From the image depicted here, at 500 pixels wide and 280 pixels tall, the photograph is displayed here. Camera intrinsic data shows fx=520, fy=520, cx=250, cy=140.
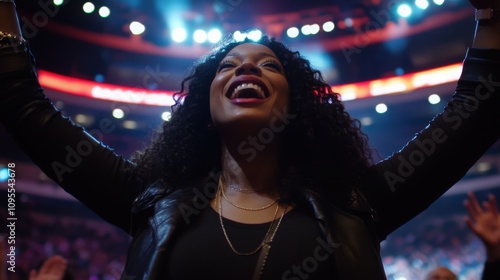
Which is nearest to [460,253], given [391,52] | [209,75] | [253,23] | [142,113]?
[391,52]

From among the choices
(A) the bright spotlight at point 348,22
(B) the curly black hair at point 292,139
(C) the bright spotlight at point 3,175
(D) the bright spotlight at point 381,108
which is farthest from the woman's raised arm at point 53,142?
(D) the bright spotlight at point 381,108

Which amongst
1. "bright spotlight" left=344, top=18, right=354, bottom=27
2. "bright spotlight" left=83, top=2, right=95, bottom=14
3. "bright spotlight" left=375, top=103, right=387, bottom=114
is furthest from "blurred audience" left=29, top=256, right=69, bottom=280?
"bright spotlight" left=375, top=103, right=387, bottom=114

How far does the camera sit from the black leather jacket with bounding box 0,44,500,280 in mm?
1376

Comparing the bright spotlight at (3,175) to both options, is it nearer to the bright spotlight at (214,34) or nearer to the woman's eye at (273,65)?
the bright spotlight at (214,34)

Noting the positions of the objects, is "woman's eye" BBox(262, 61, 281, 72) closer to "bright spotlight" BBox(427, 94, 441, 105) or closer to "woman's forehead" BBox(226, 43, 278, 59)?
"woman's forehead" BBox(226, 43, 278, 59)

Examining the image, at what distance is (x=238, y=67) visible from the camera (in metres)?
1.63

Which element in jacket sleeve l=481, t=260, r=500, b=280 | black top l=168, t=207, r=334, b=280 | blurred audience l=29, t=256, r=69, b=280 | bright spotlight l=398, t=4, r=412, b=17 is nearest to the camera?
black top l=168, t=207, r=334, b=280

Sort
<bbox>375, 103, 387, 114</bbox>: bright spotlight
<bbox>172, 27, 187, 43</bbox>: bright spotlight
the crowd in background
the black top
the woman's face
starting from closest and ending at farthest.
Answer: the black top < the woman's face < the crowd in background < <bbox>172, 27, 187, 43</bbox>: bright spotlight < <bbox>375, 103, 387, 114</bbox>: bright spotlight

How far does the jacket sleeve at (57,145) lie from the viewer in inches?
54.4

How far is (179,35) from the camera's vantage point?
11.9 metres

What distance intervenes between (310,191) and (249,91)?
355 mm

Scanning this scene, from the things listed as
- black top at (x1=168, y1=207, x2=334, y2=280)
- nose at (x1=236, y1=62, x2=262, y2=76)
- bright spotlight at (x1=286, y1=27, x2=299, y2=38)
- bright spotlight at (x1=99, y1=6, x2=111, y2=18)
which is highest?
bright spotlight at (x1=286, y1=27, x2=299, y2=38)

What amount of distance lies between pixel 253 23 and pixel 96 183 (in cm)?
1065

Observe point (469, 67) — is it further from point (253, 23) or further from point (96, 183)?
point (253, 23)
